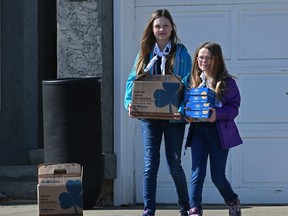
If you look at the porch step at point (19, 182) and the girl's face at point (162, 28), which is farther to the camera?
the porch step at point (19, 182)

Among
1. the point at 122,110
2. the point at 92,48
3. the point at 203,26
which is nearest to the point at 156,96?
the point at 122,110

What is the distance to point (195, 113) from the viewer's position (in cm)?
679

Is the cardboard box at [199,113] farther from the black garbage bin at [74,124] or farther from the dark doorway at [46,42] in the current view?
the dark doorway at [46,42]

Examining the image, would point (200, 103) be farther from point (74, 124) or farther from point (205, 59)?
point (74, 124)

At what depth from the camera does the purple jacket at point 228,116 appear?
6.81 meters

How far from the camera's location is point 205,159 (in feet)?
22.9

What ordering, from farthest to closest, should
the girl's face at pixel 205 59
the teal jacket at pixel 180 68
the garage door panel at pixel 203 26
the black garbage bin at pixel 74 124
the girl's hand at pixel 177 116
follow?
the garage door panel at pixel 203 26
the black garbage bin at pixel 74 124
the teal jacket at pixel 180 68
the girl's face at pixel 205 59
the girl's hand at pixel 177 116

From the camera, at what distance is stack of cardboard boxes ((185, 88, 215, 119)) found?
6.76m

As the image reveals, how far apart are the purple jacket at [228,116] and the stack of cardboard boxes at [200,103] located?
0.09 meters

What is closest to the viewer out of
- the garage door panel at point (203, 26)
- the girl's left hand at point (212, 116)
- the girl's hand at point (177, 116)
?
the girl's left hand at point (212, 116)

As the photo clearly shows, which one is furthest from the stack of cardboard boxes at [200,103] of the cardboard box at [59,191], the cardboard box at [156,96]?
the cardboard box at [59,191]

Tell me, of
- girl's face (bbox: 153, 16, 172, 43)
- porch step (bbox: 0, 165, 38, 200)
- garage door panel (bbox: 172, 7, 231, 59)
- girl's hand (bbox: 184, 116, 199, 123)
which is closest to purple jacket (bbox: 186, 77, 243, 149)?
girl's hand (bbox: 184, 116, 199, 123)

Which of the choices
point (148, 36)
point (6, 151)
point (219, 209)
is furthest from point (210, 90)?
point (6, 151)

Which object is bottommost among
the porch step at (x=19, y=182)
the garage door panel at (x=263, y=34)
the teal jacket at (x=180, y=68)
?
the porch step at (x=19, y=182)
